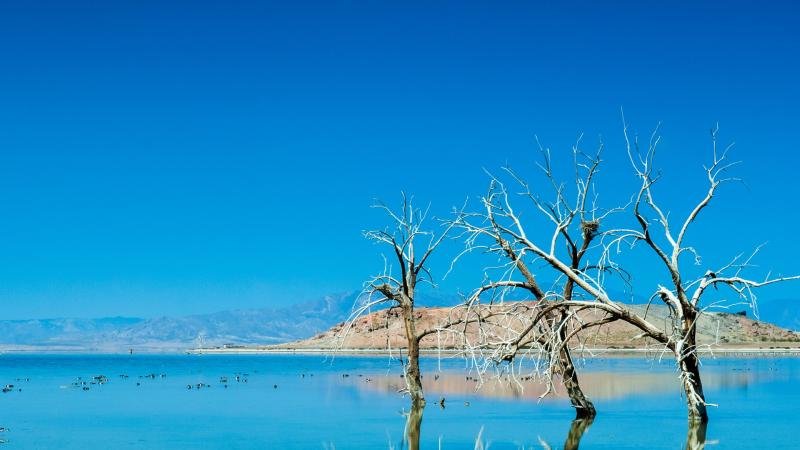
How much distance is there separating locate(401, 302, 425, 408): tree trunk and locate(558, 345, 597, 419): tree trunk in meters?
4.47

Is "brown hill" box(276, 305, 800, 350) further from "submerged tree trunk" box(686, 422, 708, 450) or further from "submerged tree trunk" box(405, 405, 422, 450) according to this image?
"submerged tree trunk" box(686, 422, 708, 450)

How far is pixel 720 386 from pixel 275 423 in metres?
22.0

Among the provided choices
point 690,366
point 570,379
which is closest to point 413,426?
point 570,379

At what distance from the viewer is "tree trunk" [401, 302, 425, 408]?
28547mm

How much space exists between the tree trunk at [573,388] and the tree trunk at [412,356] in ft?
14.7

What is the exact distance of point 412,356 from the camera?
28.7 meters

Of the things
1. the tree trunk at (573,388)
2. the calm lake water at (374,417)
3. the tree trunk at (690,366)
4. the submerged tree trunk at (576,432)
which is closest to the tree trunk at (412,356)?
the calm lake water at (374,417)

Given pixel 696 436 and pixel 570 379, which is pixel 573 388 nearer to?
pixel 570 379

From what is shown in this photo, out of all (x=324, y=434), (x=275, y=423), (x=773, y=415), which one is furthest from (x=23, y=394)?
(x=773, y=415)

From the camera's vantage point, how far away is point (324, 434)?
24641mm

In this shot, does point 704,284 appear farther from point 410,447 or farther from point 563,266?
point 410,447

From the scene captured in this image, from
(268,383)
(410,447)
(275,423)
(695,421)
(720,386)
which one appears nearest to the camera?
(410,447)

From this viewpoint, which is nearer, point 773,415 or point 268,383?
point 773,415

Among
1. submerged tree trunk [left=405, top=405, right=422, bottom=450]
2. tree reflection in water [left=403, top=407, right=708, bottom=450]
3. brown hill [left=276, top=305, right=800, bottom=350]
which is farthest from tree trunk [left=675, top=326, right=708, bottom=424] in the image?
brown hill [left=276, top=305, right=800, bottom=350]
